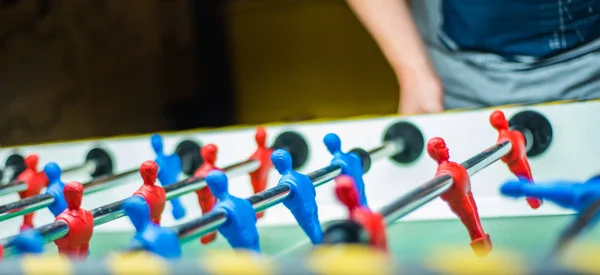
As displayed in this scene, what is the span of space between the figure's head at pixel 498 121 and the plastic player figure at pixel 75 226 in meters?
0.58

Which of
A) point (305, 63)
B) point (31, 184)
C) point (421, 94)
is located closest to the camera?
point (31, 184)

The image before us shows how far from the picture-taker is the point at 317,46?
354cm

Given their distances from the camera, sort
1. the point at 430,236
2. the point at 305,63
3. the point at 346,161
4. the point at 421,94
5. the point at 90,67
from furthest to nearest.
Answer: the point at 305,63 < the point at 90,67 < the point at 421,94 < the point at 430,236 < the point at 346,161

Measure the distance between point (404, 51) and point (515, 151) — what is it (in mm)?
664

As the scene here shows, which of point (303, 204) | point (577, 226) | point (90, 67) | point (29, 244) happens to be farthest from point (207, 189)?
point (90, 67)

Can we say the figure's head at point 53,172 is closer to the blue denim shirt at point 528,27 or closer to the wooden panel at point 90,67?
the blue denim shirt at point 528,27

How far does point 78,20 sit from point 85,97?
1.12ft

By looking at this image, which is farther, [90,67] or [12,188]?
[90,67]

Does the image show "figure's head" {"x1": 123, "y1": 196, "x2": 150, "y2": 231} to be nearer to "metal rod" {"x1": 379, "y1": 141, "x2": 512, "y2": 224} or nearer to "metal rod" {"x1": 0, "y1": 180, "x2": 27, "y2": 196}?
"metal rod" {"x1": 379, "y1": 141, "x2": 512, "y2": 224}

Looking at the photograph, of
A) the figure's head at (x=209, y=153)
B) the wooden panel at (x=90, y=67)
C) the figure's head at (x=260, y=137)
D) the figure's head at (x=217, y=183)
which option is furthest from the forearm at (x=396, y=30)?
the wooden panel at (x=90, y=67)

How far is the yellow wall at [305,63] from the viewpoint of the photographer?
3.45 meters

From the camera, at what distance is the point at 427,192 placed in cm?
66

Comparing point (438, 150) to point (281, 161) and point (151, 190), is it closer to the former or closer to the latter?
point (281, 161)

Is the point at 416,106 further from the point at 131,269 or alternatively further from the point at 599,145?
the point at 131,269
